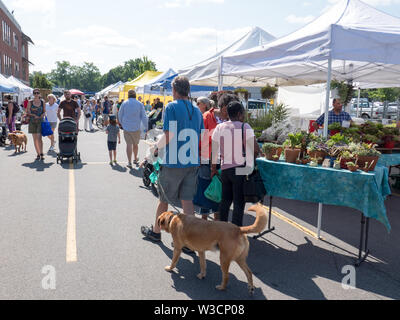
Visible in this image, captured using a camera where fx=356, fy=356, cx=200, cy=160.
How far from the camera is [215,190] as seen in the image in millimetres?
4559

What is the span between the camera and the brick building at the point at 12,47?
41.1 meters

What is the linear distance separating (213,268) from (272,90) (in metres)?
10.3

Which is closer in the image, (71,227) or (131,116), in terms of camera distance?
(71,227)

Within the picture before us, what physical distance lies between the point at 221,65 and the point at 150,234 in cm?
398

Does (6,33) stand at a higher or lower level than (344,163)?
higher

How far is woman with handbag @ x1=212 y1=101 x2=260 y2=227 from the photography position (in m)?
4.16

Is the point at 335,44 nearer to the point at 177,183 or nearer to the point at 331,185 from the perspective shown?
the point at 331,185

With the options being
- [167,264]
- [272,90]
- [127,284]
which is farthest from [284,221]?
[272,90]

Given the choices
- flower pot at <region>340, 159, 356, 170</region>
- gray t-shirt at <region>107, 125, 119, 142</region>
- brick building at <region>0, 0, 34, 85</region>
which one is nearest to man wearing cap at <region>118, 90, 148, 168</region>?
gray t-shirt at <region>107, 125, 119, 142</region>

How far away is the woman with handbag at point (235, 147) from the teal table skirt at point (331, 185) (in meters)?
0.69

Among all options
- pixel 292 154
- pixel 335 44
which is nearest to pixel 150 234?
pixel 292 154

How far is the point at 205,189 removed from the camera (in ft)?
15.9

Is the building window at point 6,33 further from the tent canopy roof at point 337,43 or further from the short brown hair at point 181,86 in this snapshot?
the short brown hair at point 181,86

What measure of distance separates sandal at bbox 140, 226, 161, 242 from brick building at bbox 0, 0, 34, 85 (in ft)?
141
